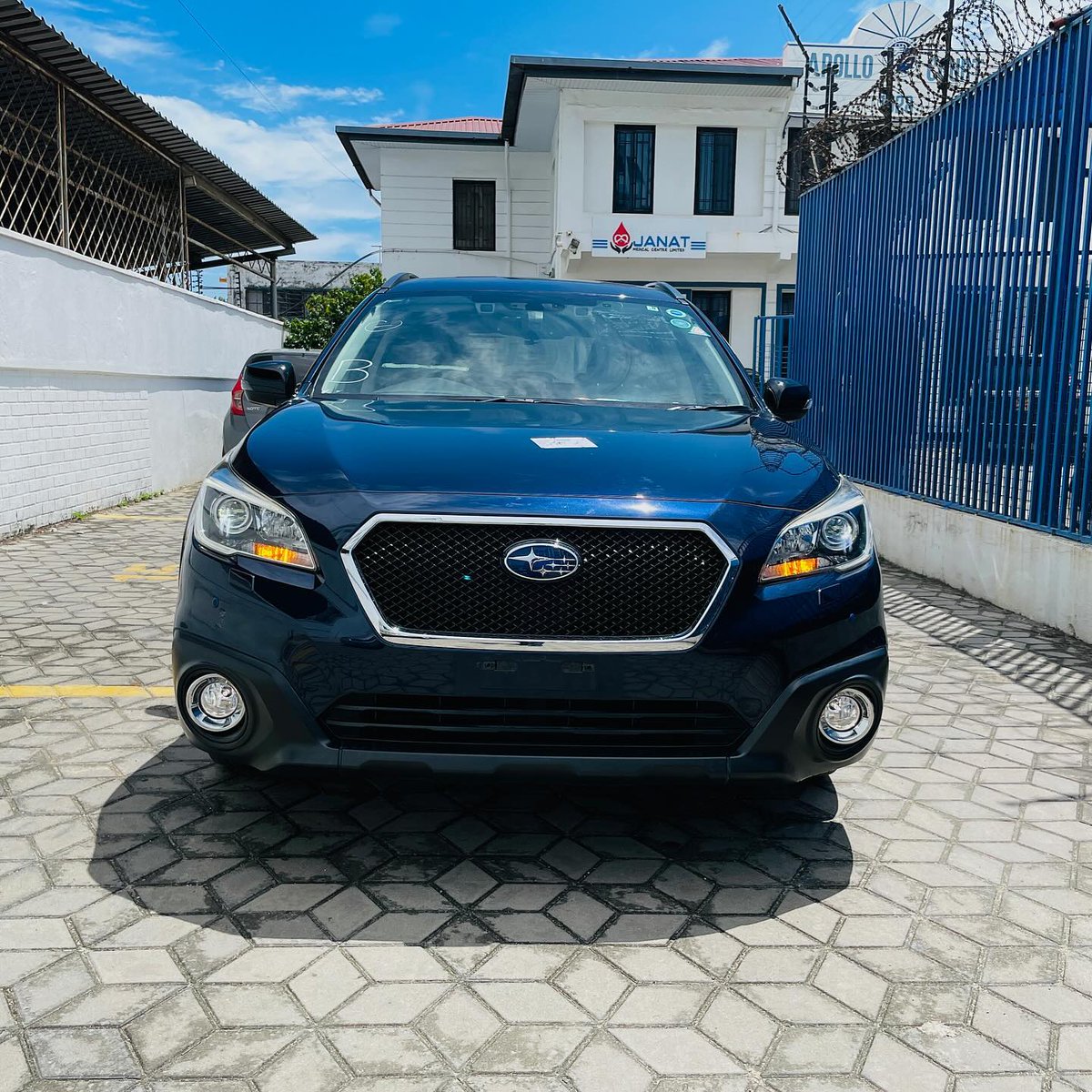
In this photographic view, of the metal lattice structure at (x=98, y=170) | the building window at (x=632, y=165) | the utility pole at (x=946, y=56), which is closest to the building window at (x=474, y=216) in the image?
the building window at (x=632, y=165)

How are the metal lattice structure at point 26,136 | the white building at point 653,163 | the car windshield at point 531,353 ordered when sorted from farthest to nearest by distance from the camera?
the white building at point 653,163, the metal lattice structure at point 26,136, the car windshield at point 531,353

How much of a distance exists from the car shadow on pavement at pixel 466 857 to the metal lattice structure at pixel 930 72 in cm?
774

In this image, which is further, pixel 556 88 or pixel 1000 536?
pixel 556 88

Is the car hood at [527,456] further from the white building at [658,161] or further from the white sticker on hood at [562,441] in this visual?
the white building at [658,161]

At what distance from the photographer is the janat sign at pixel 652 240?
70.6ft

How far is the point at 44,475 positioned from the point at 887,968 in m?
9.44

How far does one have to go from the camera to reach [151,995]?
2533 mm

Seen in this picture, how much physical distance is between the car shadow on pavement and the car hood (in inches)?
32.5

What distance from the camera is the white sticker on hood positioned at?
10.6ft

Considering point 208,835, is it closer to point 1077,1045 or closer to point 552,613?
point 552,613

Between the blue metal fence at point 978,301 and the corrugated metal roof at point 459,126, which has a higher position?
the corrugated metal roof at point 459,126

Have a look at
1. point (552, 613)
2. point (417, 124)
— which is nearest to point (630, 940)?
point (552, 613)

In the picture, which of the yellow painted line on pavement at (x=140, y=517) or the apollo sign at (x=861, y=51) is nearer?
the yellow painted line on pavement at (x=140, y=517)


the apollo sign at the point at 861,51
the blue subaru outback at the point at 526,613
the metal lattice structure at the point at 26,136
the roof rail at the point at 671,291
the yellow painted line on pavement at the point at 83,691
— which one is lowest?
the yellow painted line on pavement at the point at 83,691
